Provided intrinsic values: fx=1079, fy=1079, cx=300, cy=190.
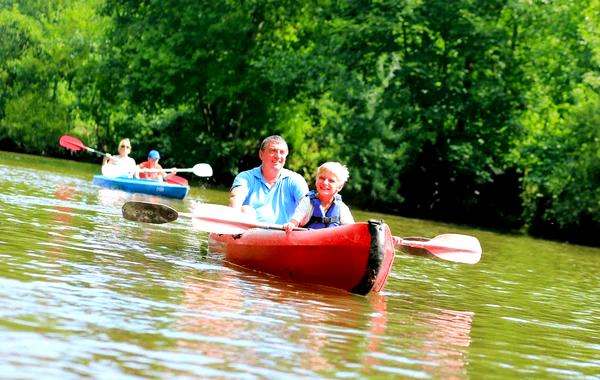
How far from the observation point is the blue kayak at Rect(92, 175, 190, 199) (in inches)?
885

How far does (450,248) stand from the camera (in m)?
10.7

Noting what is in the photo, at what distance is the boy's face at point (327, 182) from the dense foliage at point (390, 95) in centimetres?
1918

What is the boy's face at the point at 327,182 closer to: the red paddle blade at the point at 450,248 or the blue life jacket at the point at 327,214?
the blue life jacket at the point at 327,214

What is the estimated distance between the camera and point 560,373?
673 centimetres

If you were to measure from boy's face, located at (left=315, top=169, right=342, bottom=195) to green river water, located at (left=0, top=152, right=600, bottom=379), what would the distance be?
3.20ft

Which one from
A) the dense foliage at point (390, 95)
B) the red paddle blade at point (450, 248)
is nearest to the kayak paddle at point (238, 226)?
the red paddle blade at point (450, 248)

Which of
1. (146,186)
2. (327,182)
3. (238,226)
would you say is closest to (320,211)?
(327,182)

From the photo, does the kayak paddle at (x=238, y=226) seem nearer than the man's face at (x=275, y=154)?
Yes

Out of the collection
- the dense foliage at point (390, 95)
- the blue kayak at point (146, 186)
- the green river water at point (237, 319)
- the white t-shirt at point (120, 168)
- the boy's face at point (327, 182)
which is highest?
the dense foliage at point (390, 95)

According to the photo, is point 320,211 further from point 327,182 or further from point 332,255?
point 332,255

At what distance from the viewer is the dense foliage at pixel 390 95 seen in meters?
30.6

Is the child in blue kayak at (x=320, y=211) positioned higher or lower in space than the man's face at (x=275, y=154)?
lower

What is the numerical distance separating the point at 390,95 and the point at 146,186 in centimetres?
1225

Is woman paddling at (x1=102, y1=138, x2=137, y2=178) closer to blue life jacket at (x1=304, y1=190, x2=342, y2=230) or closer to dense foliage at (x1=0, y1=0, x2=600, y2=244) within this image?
dense foliage at (x1=0, y1=0, x2=600, y2=244)
